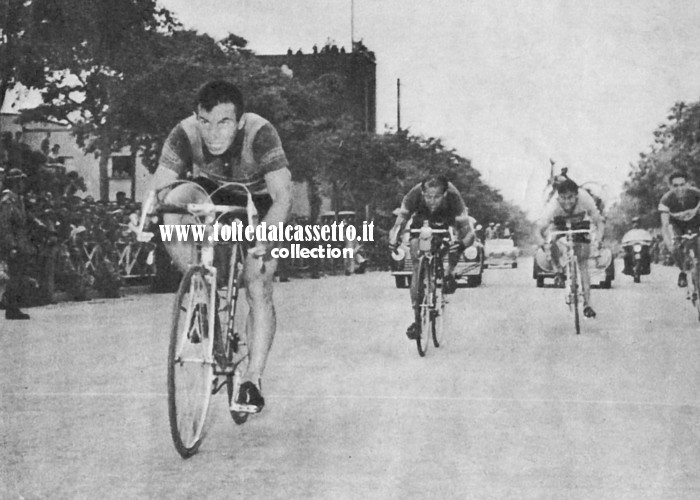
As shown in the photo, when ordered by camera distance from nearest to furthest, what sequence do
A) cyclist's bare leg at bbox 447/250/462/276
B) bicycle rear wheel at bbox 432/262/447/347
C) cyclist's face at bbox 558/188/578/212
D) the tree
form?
bicycle rear wheel at bbox 432/262/447/347
cyclist's bare leg at bbox 447/250/462/276
cyclist's face at bbox 558/188/578/212
the tree

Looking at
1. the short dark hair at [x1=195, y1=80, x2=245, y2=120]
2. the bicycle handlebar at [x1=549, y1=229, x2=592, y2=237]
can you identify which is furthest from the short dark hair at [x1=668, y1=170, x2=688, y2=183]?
the short dark hair at [x1=195, y1=80, x2=245, y2=120]

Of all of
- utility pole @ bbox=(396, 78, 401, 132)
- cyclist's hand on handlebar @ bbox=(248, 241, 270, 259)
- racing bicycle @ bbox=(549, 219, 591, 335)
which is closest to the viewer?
cyclist's hand on handlebar @ bbox=(248, 241, 270, 259)

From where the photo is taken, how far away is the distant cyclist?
13367 mm

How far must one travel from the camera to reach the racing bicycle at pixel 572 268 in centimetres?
1289

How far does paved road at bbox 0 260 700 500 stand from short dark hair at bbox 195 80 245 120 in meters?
1.62

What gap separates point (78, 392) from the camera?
7.87 meters

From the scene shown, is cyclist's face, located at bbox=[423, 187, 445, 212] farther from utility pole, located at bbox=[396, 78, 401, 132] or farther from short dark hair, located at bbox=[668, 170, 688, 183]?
utility pole, located at bbox=[396, 78, 401, 132]

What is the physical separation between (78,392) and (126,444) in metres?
2.12

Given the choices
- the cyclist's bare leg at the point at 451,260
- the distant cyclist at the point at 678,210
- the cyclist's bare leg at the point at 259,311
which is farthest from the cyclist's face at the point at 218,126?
the distant cyclist at the point at 678,210

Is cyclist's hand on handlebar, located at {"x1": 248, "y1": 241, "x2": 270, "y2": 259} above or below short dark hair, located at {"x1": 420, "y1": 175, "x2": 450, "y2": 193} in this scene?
below

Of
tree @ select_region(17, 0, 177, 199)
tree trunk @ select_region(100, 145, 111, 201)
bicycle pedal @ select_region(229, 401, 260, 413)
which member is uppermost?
tree @ select_region(17, 0, 177, 199)

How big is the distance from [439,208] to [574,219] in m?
2.82

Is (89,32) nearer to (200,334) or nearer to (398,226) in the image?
(398,226)

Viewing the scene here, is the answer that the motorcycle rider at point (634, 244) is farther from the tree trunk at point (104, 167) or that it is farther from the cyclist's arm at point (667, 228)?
the cyclist's arm at point (667, 228)
